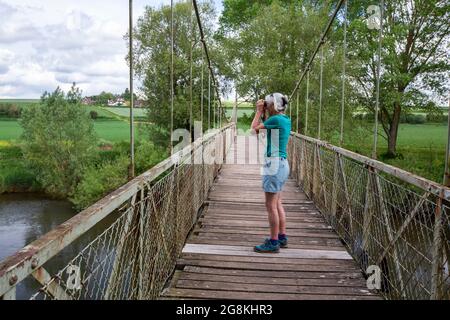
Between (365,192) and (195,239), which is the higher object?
(365,192)

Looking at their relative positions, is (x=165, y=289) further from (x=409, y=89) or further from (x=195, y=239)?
(x=409, y=89)

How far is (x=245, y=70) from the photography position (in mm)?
18266

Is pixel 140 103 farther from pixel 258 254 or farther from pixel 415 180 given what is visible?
pixel 415 180

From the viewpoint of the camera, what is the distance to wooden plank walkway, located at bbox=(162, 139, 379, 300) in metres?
2.29

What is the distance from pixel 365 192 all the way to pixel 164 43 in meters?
19.9

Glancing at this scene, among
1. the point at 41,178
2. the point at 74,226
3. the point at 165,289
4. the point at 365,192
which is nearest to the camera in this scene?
the point at 74,226

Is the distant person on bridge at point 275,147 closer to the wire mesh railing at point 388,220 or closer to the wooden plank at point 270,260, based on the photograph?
the wooden plank at point 270,260

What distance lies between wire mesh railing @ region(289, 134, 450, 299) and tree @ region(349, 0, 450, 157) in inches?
504

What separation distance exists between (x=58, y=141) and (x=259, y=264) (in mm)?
24526

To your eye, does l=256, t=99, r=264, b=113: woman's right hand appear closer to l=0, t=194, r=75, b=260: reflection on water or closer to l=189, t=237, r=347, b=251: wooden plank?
l=189, t=237, r=347, b=251: wooden plank

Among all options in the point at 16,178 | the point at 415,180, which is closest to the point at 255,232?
the point at 415,180

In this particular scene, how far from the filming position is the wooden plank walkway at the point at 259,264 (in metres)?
2.29

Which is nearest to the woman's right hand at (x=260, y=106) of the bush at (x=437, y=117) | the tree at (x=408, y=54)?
the tree at (x=408, y=54)

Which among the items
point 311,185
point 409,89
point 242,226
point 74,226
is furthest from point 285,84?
point 74,226
